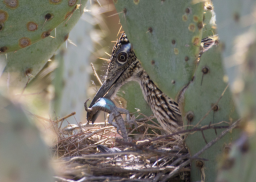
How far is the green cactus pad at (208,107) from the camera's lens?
115 cm

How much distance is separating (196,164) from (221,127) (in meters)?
0.22

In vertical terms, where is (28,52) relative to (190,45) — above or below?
above

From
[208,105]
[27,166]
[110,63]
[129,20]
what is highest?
[110,63]

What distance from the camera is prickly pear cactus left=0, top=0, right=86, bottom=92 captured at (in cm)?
161

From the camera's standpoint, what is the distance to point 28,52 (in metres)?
1.64

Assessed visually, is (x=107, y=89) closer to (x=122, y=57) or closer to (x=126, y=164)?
(x=122, y=57)

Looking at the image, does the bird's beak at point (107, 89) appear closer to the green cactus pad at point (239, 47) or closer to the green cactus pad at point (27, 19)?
the green cactus pad at point (27, 19)

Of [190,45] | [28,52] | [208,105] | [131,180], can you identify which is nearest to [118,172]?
[131,180]

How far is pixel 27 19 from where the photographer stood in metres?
1.26

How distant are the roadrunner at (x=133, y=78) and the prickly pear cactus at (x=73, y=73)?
0.47 metres

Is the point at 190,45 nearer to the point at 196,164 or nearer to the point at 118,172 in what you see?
the point at 196,164

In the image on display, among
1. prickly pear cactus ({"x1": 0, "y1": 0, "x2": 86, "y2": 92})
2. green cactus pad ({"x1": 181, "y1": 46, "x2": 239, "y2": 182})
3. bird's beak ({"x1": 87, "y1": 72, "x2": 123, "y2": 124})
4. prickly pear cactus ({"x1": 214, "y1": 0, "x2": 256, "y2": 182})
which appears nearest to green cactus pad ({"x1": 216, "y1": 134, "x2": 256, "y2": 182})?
prickly pear cactus ({"x1": 214, "y1": 0, "x2": 256, "y2": 182})

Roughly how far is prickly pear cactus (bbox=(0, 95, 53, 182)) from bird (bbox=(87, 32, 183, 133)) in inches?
40.1

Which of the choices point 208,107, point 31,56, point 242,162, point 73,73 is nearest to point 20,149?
point 242,162
